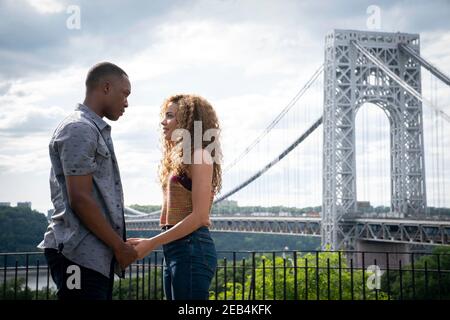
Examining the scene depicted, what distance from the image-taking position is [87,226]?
2.67 metres

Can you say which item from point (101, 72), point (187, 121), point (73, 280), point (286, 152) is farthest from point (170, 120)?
point (286, 152)

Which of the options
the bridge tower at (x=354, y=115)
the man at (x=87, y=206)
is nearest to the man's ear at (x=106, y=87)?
the man at (x=87, y=206)

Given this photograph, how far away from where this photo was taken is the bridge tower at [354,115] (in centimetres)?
3400

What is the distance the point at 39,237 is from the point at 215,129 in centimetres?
3484

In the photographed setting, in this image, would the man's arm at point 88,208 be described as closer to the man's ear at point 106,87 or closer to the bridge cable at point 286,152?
the man's ear at point 106,87

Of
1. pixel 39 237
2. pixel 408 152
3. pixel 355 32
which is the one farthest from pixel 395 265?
pixel 39 237

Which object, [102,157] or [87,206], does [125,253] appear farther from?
[102,157]

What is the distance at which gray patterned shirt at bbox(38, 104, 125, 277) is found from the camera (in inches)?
105

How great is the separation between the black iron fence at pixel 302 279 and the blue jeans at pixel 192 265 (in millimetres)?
3686

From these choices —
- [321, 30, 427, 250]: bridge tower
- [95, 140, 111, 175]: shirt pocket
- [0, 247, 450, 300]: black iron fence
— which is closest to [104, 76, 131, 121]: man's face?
[95, 140, 111, 175]: shirt pocket

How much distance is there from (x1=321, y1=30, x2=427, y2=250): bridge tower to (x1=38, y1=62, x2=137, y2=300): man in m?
32.3

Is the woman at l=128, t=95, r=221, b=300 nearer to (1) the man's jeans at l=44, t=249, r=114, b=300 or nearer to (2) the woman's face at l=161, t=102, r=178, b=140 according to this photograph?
(2) the woman's face at l=161, t=102, r=178, b=140

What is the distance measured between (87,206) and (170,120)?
29.3 inches
